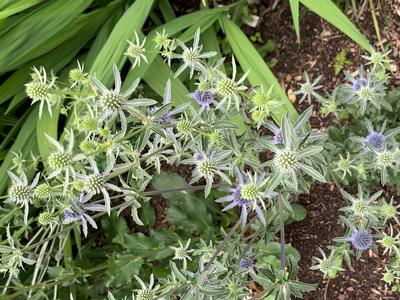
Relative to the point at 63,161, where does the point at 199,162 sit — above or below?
below

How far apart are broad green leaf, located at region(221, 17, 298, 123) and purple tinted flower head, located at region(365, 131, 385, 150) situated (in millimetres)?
312

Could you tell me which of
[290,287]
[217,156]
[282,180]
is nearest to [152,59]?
[217,156]

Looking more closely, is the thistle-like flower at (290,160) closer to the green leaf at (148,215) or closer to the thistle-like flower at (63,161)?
the thistle-like flower at (63,161)

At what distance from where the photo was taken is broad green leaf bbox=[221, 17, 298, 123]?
66.5 inches

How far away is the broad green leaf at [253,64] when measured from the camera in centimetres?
169

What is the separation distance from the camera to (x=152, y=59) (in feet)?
5.54

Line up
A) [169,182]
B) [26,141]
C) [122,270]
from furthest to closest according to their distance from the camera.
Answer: [169,182], [26,141], [122,270]

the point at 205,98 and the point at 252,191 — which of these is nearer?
the point at 252,191

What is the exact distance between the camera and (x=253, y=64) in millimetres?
1792

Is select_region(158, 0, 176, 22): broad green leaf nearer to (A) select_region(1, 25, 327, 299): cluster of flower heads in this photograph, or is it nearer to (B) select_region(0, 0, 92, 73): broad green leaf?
(B) select_region(0, 0, 92, 73): broad green leaf

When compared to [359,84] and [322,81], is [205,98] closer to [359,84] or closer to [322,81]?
[359,84]

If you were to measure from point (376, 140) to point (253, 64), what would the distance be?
55cm

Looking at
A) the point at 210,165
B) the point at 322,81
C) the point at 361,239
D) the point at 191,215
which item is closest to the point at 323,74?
the point at 322,81

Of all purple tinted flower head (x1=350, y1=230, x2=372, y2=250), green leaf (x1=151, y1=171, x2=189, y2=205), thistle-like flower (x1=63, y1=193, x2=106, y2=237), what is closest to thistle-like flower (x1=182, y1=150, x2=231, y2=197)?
thistle-like flower (x1=63, y1=193, x2=106, y2=237)
